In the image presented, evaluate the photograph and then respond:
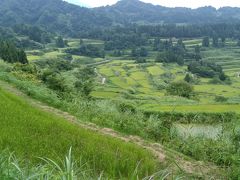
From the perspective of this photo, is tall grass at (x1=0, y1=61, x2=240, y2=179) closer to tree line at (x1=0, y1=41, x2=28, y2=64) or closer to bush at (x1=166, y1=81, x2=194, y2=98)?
bush at (x1=166, y1=81, x2=194, y2=98)

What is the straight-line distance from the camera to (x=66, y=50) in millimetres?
100000

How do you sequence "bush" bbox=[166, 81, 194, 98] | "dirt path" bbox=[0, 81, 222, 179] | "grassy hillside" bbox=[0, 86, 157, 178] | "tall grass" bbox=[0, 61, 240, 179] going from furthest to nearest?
A: "bush" bbox=[166, 81, 194, 98]
"tall grass" bbox=[0, 61, 240, 179]
"dirt path" bbox=[0, 81, 222, 179]
"grassy hillside" bbox=[0, 86, 157, 178]

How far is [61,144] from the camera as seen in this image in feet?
27.4

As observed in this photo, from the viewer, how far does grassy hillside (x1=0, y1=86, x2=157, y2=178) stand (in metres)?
7.54

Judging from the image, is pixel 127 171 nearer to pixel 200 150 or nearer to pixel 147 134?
pixel 200 150

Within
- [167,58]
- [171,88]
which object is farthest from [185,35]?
[171,88]

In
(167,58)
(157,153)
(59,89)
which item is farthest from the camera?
(167,58)

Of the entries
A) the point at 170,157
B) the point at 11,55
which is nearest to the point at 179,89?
the point at 11,55

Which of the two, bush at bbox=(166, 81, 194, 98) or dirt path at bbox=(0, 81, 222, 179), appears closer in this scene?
dirt path at bbox=(0, 81, 222, 179)

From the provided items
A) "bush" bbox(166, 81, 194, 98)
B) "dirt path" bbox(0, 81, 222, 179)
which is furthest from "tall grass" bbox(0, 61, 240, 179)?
"bush" bbox(166, 81, 194, 98)

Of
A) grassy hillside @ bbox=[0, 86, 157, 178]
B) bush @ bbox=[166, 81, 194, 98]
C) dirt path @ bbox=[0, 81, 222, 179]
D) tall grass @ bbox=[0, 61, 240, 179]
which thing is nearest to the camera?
grassy hillside @ bbox=[0, 86, 157, 178]

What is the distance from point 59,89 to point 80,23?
17601cm

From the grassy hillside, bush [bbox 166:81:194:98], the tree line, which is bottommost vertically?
A: bush [bbox 166:81:194:98]

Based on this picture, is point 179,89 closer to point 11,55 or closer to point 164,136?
point 11,55
